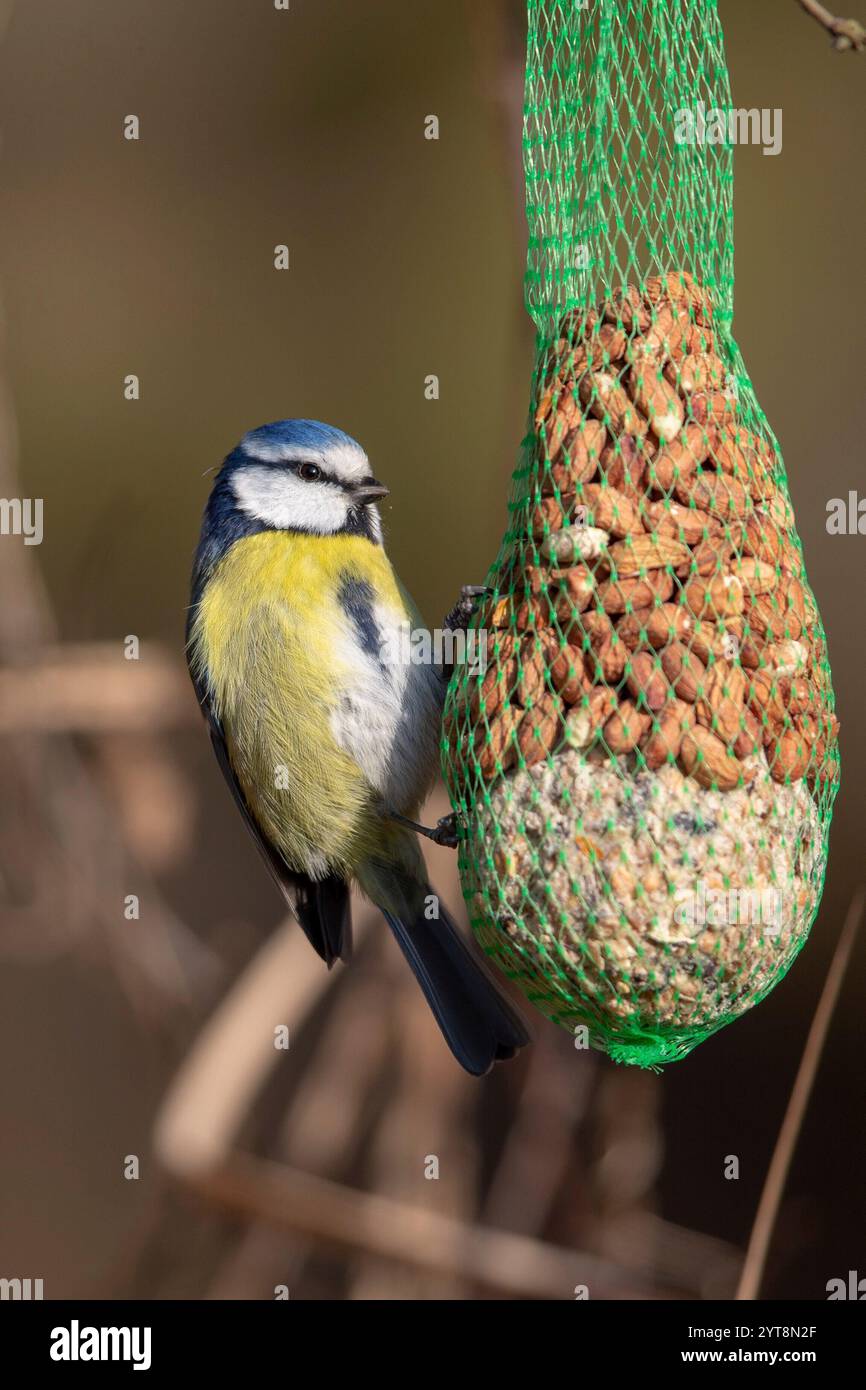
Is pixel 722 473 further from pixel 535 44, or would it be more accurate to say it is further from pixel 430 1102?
pixel 430 1102

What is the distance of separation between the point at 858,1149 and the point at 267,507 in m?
2.47

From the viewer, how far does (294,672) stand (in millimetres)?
3010

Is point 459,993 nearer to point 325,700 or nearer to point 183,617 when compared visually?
point 325,700

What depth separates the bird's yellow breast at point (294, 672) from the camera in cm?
300

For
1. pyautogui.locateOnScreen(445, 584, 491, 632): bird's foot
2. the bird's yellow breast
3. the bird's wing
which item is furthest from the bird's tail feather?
pyautogui.locateOnScreen(445, 584, 491, 632): bird's foot

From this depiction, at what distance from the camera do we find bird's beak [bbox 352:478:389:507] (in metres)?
3.08

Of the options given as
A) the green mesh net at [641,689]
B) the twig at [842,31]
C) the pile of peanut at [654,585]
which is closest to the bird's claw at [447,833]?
the green mesh net at [641,689]

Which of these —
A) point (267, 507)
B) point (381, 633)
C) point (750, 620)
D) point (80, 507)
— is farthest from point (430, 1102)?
point (80, 507)

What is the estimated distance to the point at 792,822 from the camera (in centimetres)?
232

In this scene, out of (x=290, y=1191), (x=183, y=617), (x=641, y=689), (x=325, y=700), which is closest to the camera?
(x=641, y=689)

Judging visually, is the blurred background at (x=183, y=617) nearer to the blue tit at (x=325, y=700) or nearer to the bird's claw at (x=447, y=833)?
the blue tit at (x=325, y=700)

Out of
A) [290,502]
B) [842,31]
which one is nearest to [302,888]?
[290,502]

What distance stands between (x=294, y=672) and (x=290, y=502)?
0.39 meters

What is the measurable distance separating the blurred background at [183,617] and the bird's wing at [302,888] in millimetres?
173
